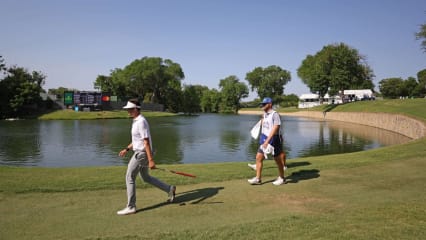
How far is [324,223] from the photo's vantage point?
Result: 4.97 m

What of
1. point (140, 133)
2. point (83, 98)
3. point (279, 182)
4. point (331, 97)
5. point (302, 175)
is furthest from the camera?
point (331, 97)

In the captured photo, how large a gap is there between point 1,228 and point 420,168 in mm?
9959

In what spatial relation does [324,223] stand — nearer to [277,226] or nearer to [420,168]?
[277,226]

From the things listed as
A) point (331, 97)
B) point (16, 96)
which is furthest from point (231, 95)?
point (16, 96)

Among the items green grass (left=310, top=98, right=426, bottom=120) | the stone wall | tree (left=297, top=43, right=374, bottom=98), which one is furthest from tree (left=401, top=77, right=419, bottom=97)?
green grass (left=310, top=98, right=426, bottom=120)

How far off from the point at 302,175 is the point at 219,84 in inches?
5276

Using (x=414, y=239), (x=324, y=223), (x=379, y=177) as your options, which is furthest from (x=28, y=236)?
(x=379, y=177)

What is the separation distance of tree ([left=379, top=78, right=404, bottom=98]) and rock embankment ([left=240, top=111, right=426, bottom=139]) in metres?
50.8

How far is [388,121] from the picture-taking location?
43062mm

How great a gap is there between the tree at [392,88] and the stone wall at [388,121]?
2030 inches

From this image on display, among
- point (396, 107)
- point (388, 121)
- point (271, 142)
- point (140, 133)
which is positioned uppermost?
point (396, 107)

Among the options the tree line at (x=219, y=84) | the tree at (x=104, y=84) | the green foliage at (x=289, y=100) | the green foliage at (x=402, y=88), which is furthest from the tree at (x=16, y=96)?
the green foliage at (x=402, y=88)

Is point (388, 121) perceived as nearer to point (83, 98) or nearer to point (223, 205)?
point (223, 205)

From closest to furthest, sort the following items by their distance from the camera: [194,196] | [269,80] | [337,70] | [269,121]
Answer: [194,196], [269,121], [337,70], [269,80]
